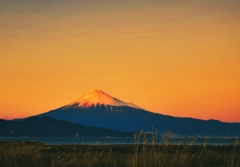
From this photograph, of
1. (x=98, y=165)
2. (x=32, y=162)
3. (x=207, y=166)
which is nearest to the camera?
(x=98, y=165)

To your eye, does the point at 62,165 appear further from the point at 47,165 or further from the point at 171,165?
the point at 171,165

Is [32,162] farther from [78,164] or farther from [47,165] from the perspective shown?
[78,164]

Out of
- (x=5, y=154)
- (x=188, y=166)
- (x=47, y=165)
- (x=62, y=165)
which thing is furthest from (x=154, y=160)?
(x=5, y=154)

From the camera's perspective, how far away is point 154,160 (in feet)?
50.4

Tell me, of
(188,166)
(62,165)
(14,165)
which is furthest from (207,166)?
(14,165)

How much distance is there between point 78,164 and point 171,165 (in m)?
2.84

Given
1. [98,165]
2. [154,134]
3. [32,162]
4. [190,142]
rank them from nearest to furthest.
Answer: [154,134], [190,142], [98,165], [32,162]

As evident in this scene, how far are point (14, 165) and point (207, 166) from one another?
681 cm

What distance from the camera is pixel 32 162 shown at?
57.6ft

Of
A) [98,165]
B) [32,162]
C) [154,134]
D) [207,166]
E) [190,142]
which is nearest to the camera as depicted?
[154,134]

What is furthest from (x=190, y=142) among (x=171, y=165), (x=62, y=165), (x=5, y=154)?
(x=5, y=154)

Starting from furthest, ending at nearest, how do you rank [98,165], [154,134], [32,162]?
[32,162]
[98,165]
[154,134]

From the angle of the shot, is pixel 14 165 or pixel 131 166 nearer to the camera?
pixel 131 166

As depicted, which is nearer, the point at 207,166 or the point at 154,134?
the point at 154,134
